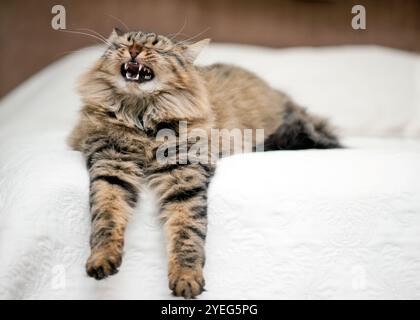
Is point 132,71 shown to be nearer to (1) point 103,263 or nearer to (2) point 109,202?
(2) point 109,202

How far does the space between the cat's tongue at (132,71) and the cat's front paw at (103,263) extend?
1.84ft

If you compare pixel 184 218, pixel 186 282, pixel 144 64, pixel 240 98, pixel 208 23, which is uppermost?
pixel 208 23

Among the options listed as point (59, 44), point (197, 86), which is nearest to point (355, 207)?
point (197, 86)

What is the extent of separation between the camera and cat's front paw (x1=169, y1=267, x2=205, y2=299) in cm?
123

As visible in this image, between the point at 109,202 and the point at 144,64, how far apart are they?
443 millimetres

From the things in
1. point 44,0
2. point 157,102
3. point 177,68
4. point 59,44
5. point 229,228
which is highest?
point 44,0

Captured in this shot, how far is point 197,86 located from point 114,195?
484 millimetres

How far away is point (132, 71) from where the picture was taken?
5.06ft

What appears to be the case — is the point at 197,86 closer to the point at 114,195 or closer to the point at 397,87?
the point at 114,195

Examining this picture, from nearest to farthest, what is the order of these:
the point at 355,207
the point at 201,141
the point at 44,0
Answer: the point at 355,207, the point at 201,141, the point at 44,0

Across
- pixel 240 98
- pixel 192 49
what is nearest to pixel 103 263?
pixel 192 49

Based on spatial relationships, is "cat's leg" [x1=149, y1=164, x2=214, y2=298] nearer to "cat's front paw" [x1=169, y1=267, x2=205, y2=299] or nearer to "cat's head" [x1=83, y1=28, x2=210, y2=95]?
"cat's front paw" [x1=169, y1=267, x2=205, y2=299]

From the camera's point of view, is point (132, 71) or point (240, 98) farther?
point (240, 98)

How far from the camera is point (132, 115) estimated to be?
1.59 m
